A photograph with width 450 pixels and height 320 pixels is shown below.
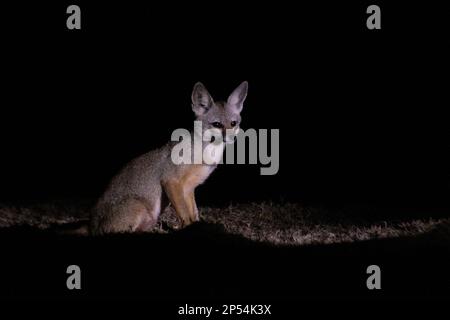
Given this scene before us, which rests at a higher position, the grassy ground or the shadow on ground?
the grassy ground

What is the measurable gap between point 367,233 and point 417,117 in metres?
4.65

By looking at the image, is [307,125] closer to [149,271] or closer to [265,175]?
[265,175]

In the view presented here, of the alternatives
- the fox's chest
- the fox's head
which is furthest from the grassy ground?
the fox's head

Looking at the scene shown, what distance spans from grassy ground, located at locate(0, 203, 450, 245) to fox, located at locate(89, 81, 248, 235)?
52cm

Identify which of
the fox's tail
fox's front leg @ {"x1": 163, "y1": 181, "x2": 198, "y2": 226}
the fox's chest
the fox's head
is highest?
the fox's head

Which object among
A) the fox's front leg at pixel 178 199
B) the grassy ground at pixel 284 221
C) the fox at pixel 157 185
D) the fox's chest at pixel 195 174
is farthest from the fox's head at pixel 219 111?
the grassy ground at pixel 284 221

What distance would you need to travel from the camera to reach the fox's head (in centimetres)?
755

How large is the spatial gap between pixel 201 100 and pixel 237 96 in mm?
488

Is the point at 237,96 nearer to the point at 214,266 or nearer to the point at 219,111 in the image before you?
the point at 219,111

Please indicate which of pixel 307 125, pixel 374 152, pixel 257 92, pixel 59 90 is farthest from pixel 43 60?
pixel 374 152

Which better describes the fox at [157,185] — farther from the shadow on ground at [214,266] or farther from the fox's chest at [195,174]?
the shadow on ground at [214,266]

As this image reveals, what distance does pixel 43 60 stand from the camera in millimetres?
11562

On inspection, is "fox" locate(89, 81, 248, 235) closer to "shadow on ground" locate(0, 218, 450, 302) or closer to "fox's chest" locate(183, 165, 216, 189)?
"fox's chest" locate(183, 165, 216, 189)

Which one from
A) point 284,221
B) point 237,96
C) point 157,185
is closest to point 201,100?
point 237,96
